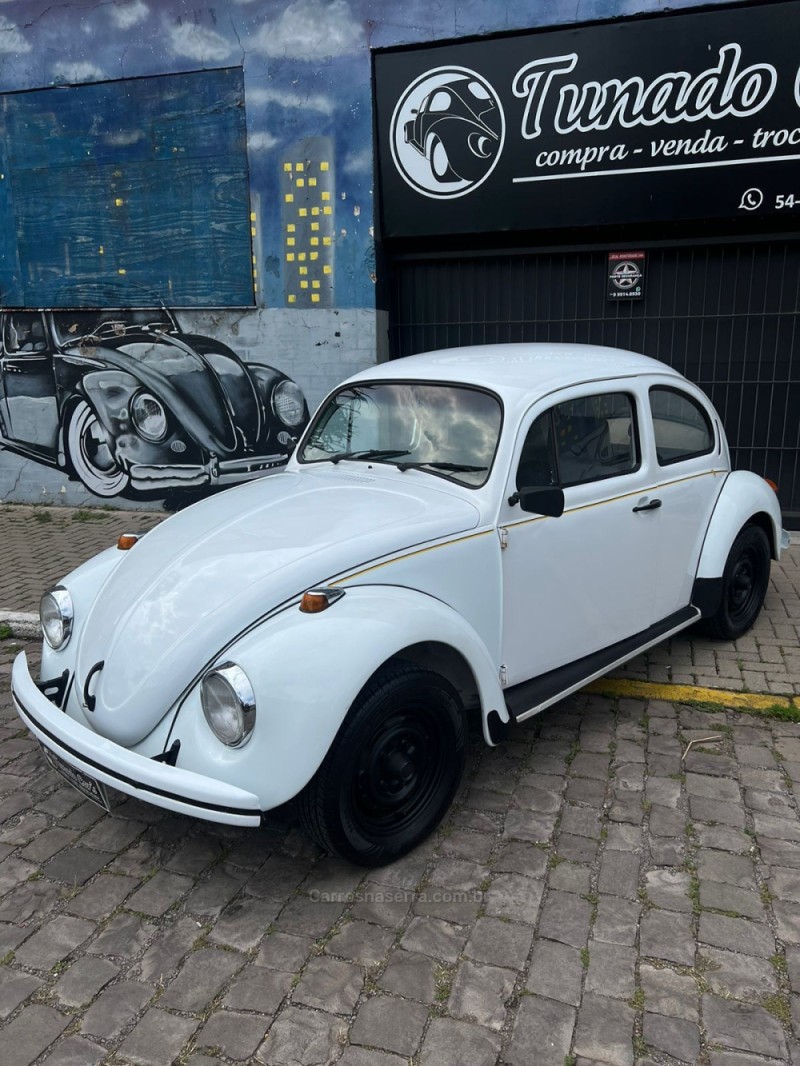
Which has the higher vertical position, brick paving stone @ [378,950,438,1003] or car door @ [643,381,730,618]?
car door @ [643,381,730,618]

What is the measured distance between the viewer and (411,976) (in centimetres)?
254

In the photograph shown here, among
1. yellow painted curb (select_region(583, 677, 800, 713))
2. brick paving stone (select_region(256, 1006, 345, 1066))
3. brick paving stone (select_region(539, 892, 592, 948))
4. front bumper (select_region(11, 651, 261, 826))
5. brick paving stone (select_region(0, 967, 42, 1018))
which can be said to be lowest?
brick paving stone (select_region(0, 967, 42, 1018))

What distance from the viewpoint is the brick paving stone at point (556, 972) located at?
2.47 metres

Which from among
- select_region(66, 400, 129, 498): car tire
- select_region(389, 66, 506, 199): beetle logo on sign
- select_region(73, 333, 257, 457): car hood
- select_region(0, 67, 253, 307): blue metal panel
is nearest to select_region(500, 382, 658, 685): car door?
select_region(389, 66, 506, 199): beetle logo on sign

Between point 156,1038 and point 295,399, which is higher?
point 295,399

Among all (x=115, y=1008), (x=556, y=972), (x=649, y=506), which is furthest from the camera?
(x=649, y=506)

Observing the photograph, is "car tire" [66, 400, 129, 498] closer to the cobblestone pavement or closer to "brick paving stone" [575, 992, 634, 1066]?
the cobblestone pavement

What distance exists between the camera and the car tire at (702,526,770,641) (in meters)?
4.87

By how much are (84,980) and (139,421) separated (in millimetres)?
6985

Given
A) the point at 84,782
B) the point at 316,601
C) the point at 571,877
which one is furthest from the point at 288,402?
the point at 571,877

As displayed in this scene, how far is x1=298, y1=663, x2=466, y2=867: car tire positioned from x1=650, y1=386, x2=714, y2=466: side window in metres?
2.06

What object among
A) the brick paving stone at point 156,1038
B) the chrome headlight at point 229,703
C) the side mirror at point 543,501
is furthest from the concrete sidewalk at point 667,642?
the brick paving stone at point 156,1038

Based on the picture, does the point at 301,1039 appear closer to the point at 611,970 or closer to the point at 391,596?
the point at 611,970

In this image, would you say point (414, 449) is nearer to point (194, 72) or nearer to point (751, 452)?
point (751, 452)
